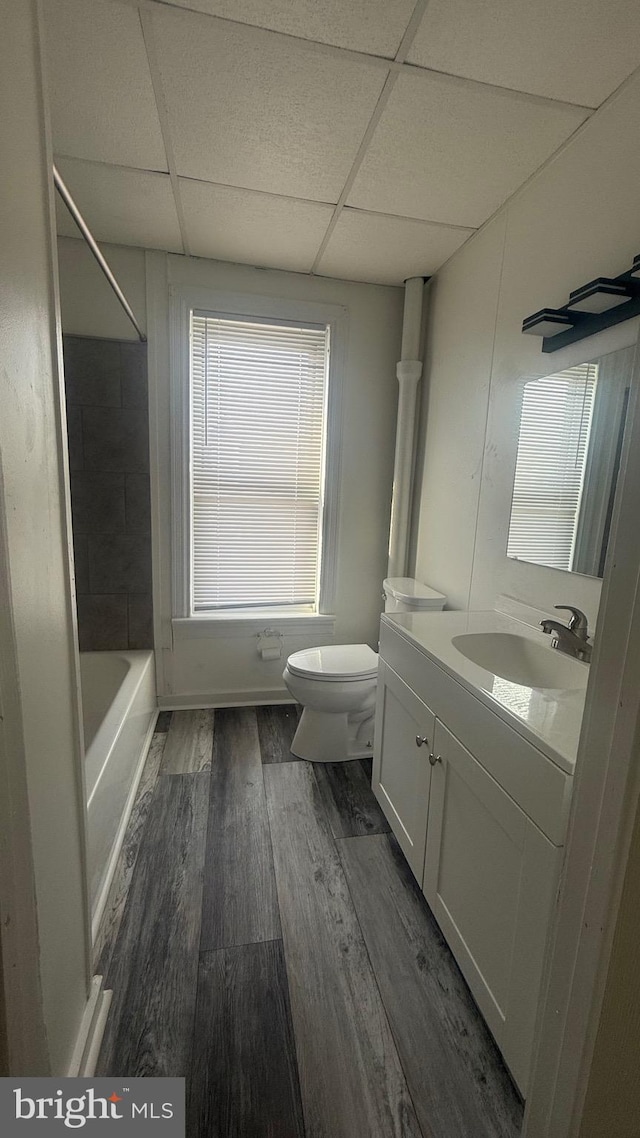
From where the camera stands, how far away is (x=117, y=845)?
1588 millimetres

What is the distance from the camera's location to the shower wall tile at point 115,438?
7.38 ft

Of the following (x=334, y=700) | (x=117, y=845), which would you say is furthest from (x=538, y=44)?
(x=117, y=845)

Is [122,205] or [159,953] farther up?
[122,205]

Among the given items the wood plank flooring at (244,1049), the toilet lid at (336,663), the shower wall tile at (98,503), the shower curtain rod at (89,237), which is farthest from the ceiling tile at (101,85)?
the wood plank flooring at (244,1049)

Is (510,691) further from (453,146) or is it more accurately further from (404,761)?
(453,146)

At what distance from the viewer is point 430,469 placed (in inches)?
93.2

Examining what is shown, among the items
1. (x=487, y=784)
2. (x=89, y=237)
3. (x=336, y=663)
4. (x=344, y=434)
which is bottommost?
(x=336, y=663)

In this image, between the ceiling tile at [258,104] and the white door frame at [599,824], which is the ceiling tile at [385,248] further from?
the white door frame at [599,824]

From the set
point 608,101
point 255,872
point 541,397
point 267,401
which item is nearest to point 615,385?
point 541,397

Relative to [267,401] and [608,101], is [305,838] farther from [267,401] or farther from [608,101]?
[608,101]

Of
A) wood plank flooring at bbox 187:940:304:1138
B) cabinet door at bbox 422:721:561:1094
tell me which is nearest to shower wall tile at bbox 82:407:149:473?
cabinet door at bbox 422:721:561:1094

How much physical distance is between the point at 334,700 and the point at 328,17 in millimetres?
2092

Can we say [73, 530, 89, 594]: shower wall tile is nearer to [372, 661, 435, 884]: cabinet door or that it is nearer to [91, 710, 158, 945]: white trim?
[91, 710, 158, 945]: white trim

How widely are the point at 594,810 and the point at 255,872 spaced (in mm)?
1266
